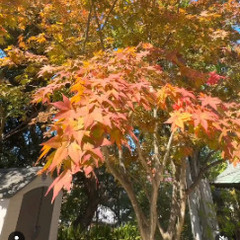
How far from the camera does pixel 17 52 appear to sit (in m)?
5.44

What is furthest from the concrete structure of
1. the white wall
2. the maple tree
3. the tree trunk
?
the tree trunk

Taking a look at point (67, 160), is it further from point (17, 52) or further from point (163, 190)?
point (163, 190)

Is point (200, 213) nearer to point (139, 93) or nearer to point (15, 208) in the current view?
point (15, 208)

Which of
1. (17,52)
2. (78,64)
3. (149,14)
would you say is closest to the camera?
(78,64)

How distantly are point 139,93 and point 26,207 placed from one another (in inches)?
257

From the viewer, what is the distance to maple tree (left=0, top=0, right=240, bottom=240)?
67.7 inches

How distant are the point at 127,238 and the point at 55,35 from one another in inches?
306

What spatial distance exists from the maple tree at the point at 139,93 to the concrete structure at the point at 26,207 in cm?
309

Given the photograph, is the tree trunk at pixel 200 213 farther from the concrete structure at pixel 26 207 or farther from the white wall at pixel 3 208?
Result: the white wall at pixel 3 208

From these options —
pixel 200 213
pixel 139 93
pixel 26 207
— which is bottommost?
pixel 139 93

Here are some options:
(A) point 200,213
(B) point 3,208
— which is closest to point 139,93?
(B) point 3,208

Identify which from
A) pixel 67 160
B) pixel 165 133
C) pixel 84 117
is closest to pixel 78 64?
pixel 84 117

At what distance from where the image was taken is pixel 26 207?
7445mm

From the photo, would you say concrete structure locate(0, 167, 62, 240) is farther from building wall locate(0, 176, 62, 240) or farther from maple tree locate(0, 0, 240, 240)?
maple tree locate(0, 0, 240, 240)
